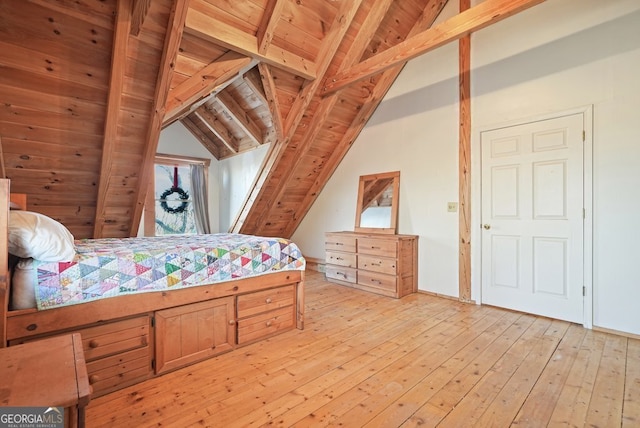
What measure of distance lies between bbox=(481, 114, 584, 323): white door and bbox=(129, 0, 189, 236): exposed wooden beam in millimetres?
3069

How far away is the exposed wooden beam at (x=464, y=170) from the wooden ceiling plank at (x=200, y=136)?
13.5 ft

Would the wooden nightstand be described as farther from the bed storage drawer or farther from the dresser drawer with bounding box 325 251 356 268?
the dresser drawer with bounding box 325 251 356 268

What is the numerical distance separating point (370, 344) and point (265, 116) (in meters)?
3.17

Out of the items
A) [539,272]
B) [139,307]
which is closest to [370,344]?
[139,307]

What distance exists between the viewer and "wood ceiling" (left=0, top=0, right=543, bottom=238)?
7.01ft

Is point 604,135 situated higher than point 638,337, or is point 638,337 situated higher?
point 604,135

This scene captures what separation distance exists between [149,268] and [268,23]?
7.41 feet

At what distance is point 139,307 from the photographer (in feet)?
5.95

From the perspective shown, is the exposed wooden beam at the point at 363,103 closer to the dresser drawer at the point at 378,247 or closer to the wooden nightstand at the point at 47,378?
Result: the dresser drawer at the point at 378,247

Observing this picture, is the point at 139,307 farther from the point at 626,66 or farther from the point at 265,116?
the point at 626,66

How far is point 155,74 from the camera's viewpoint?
2.52 meters

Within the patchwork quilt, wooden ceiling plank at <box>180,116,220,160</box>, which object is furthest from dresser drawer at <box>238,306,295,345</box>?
wooden ceiling plank at <box>180,116,220,160</box>

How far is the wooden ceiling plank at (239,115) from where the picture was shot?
4.19 meters

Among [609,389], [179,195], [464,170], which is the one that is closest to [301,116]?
[464,170]
